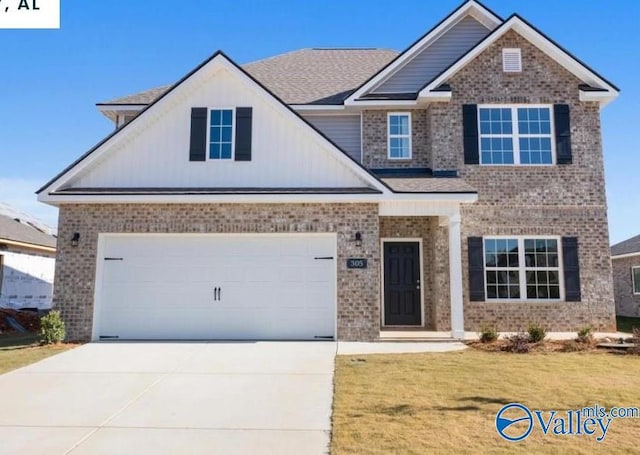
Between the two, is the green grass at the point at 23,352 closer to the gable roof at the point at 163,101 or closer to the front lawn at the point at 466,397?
the gable roof at the point at 163,101

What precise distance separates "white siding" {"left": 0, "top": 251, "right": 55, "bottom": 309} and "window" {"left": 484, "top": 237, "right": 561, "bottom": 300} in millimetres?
16839

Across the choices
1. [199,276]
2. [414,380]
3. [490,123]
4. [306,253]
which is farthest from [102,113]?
[414,380]

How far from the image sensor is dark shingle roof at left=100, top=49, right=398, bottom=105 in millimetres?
15000

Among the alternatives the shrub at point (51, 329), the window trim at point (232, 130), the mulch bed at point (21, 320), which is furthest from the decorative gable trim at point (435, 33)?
the mulch bed at point (21, 320)

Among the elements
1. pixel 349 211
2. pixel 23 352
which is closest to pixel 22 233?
pixel 23 352

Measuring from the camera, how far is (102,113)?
593 inches

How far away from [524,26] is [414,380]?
35.7 feet

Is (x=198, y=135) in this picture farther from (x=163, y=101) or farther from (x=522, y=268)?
(x=522, y=268)

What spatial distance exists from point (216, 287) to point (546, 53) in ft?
36.5

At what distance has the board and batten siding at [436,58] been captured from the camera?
1459 cm

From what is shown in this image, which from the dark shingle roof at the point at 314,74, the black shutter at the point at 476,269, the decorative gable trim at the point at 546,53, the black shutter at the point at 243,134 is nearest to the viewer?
the black shutter at the point at 243,134

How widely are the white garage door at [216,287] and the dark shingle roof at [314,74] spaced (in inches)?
210

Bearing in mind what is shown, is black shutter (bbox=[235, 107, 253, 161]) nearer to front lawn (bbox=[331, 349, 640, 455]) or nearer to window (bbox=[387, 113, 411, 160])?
window (bbox=[387, 113, 411, 160])

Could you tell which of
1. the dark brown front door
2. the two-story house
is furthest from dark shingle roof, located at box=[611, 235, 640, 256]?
the dark brown front door
